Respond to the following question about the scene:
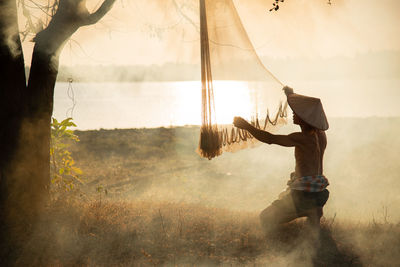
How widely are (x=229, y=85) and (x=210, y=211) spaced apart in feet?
7.70

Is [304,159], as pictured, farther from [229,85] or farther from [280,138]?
[229,85]

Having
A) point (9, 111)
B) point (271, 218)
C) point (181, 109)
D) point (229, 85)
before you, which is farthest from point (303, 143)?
point (181, 109)

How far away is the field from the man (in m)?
0.39

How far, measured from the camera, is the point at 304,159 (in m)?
4.34

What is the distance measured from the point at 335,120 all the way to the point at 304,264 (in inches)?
690

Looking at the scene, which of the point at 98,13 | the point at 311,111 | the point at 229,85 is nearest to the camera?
the point at 311,111

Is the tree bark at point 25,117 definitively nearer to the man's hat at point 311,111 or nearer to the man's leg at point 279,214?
the man's hat at point 311,111

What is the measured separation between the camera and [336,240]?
4.78 meters

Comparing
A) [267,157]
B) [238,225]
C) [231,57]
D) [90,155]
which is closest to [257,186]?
[267,157]

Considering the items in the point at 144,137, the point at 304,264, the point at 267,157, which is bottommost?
the point at 304,264

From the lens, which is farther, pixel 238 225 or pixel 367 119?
pixel 367 119

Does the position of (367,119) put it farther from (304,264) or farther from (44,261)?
(44,261)

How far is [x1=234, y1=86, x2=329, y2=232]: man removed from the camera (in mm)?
4180

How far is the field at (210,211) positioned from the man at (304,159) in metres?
0.39
